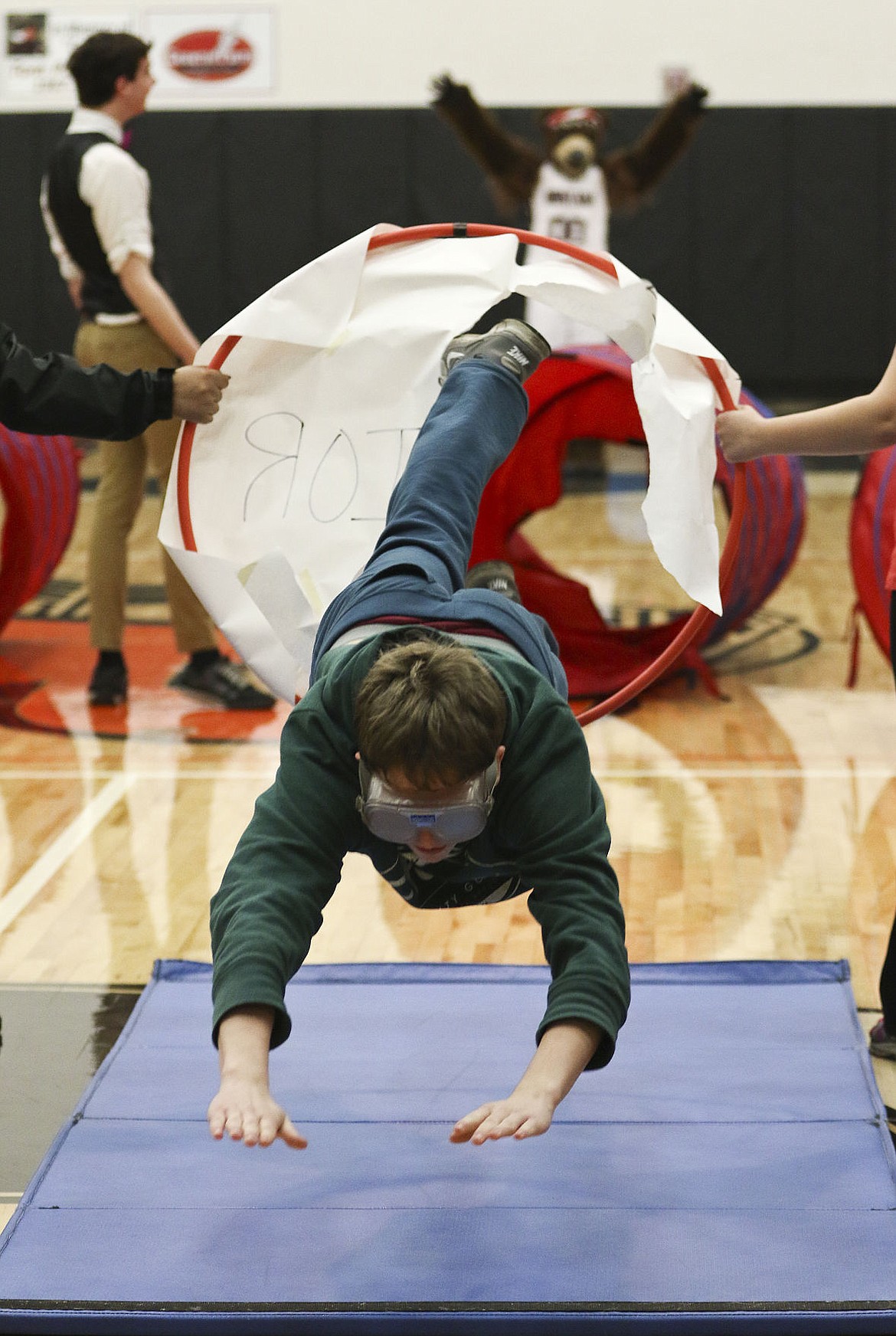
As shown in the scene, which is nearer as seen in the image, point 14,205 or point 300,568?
point 300,568

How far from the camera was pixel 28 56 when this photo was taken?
416 inches

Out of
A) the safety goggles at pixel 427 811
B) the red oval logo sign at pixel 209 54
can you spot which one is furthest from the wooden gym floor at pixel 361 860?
the red oval logo sign at pixel 209 54

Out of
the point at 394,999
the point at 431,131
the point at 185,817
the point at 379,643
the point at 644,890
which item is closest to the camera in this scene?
the point at 379,643

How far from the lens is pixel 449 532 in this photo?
Answer: 7.87 ft

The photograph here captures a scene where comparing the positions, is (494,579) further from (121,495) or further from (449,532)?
(121,495)

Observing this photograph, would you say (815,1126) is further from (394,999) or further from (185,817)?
(185,817)

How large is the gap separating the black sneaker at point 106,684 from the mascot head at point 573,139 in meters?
4.06

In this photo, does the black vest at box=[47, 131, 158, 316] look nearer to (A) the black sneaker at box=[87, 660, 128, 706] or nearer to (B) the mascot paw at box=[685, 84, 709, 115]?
(A) the black sneaker at box=[87, 660, 128, 706]

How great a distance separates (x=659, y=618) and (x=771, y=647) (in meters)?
0.45

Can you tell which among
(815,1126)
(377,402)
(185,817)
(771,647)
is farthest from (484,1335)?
(771,647)

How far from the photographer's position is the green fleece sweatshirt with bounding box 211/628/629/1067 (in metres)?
1.85

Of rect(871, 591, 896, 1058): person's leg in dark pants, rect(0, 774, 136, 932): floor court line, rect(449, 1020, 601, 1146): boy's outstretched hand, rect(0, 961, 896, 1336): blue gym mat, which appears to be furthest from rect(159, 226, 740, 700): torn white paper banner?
rect(449, 1020, 601, 1146): boy's outstretched hand

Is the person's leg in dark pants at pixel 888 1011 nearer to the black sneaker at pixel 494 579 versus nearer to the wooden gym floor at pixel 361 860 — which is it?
the wooden gym floor at pixel 361 860

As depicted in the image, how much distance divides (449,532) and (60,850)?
1755 millimetres
